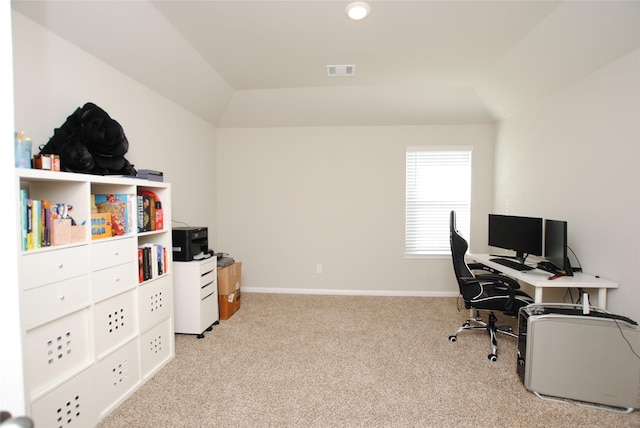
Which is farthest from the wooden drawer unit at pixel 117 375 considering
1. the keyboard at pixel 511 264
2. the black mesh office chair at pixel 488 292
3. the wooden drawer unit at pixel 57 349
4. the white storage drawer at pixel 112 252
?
the keyboard at pixel 511 264

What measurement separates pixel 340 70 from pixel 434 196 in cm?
227

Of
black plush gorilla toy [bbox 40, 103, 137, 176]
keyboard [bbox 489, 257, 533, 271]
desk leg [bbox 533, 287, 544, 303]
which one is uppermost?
black plush gorilla toy [bbox 40, 103, 137, 176]

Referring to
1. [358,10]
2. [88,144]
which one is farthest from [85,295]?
[358,10]

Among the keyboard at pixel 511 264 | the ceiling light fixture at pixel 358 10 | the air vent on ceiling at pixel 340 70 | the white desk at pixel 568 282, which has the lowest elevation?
the white desk at pixel 568 282

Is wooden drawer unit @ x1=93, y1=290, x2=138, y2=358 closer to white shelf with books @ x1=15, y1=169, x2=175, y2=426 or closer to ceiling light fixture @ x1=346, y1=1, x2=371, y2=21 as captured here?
white shelf with books @ x1=15, y1=169, x2=175, y2=426

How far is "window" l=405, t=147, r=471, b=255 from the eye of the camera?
A: 14.1 ft

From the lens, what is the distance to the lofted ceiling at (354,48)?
2107 mm

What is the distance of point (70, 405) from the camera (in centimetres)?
163

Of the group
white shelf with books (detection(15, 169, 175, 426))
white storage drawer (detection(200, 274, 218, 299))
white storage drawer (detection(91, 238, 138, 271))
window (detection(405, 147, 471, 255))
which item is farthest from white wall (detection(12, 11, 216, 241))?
window (detection(405, 147, 471, 255))

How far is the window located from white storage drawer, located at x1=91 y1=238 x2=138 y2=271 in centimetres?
348

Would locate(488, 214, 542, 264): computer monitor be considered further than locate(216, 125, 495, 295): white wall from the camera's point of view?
No

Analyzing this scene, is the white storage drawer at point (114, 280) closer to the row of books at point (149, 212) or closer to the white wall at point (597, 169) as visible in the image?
the row of books at point (149, 212)

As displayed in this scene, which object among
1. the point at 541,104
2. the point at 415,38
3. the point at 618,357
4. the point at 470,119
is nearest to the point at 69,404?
the point at 618,357

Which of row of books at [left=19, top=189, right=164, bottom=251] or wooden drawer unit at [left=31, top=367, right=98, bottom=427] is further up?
row of books at [left=19, top=189, right=164, bottom=251]
